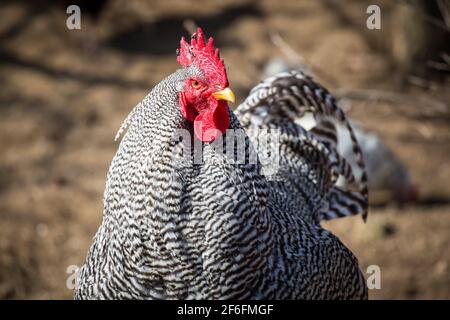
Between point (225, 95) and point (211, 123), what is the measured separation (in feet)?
0.67

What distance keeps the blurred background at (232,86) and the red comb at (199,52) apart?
2.45m

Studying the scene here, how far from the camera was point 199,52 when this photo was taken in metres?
3.38

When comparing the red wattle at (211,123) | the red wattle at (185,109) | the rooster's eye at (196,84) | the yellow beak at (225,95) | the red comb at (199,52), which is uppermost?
the red comb at (199,52)

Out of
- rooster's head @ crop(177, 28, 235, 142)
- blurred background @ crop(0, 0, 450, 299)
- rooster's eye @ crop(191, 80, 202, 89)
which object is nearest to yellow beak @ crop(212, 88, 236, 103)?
rooster's head @ crop(177, 28, 235, 142)

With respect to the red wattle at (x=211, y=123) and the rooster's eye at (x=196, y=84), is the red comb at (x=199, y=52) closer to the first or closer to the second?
the rooster's eye at (x=196, y=84)

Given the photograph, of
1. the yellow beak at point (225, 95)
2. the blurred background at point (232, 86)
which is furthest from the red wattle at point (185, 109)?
the blurred background at point (232, 86)

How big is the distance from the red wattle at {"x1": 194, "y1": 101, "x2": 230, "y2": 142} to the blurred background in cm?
261

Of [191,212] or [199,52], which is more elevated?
[199,52]

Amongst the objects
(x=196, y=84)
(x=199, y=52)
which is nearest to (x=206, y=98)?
(x=196, y=84)

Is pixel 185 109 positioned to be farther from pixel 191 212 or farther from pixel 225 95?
pixel 191 212

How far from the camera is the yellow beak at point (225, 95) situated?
3201 millimetres

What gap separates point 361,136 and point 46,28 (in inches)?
315

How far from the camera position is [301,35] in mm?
11398

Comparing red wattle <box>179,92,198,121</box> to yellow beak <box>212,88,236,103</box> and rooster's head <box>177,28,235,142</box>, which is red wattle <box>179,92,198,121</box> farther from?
yellow beak <box>212,88,236,103</box>
